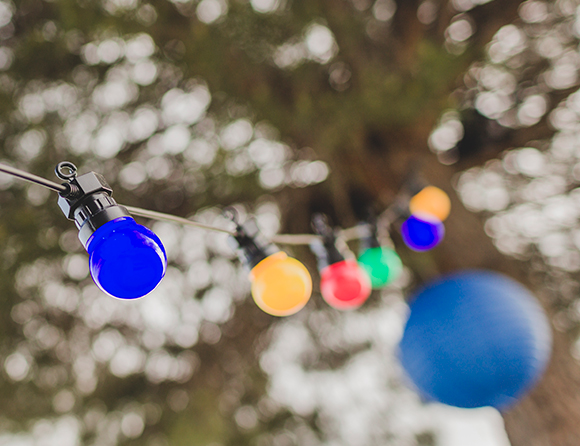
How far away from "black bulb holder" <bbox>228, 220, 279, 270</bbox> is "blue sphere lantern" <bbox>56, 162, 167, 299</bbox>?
0.34 meters

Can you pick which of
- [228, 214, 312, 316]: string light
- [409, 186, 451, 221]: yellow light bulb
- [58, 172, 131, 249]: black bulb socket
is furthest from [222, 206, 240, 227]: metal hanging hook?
[409, 186, 451, 221]: yellow light bulb

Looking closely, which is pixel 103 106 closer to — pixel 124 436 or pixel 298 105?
pixel 298 105

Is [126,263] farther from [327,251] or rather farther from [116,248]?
[327,251]

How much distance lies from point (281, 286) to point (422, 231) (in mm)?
815

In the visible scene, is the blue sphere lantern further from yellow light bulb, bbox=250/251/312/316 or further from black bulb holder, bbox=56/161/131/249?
yellow light bulb, bbox=250/251/312/316

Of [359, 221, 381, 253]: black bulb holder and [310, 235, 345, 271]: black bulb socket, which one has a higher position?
[310, 235, 345, 271]: black bulb socket

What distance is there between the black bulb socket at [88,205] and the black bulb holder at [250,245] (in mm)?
336

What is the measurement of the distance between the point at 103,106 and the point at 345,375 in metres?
2.44

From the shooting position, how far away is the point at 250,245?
0.83 m

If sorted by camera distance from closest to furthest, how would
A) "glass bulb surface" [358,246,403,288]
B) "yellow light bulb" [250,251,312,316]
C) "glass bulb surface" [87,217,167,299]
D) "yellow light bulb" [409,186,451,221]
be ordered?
"glass bulb surface" [87,217,167,299] < "yellow light bulb" [250,251,312,316] < "glass bulb surface" [358,246,403,288] < "yellow light bulb" [409,186,451,221]

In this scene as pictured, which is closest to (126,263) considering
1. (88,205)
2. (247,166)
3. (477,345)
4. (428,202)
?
(88,205)

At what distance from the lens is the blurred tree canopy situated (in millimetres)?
1592

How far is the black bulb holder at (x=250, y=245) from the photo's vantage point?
816 millimetres

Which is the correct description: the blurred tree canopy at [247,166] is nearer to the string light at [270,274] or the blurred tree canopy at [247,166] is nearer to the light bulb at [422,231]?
the light bulb at [422,231]
